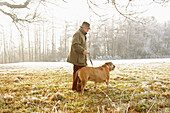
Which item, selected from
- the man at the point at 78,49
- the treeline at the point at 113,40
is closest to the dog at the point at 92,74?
the man at the point at 78,49

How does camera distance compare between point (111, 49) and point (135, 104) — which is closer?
point (135, 104)

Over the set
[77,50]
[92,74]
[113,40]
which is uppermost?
[113,40]

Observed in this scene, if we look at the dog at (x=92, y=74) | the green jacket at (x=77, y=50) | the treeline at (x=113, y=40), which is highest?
the treeline at (x=113, y=40)

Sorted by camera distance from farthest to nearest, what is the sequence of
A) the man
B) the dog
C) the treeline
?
the treeline → the man → the dog

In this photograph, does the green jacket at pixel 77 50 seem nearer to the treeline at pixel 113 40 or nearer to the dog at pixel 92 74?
the dog at pixel 92 74

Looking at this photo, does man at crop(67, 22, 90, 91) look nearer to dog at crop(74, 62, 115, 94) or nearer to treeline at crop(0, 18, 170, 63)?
dog at crop(74, 62, 115, 94)

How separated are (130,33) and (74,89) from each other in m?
36.6

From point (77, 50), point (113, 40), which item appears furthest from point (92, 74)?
point (113, 40)

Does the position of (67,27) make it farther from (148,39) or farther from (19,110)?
(19,110)

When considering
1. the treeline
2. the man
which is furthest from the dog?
the treeline

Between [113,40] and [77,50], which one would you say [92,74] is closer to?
[77,50]

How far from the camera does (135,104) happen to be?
2961 millimetres

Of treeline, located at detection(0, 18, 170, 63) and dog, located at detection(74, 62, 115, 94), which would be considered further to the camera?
treeline, located at detection(0, 18, 170, 63)

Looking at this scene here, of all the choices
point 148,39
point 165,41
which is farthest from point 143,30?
point 165,41
